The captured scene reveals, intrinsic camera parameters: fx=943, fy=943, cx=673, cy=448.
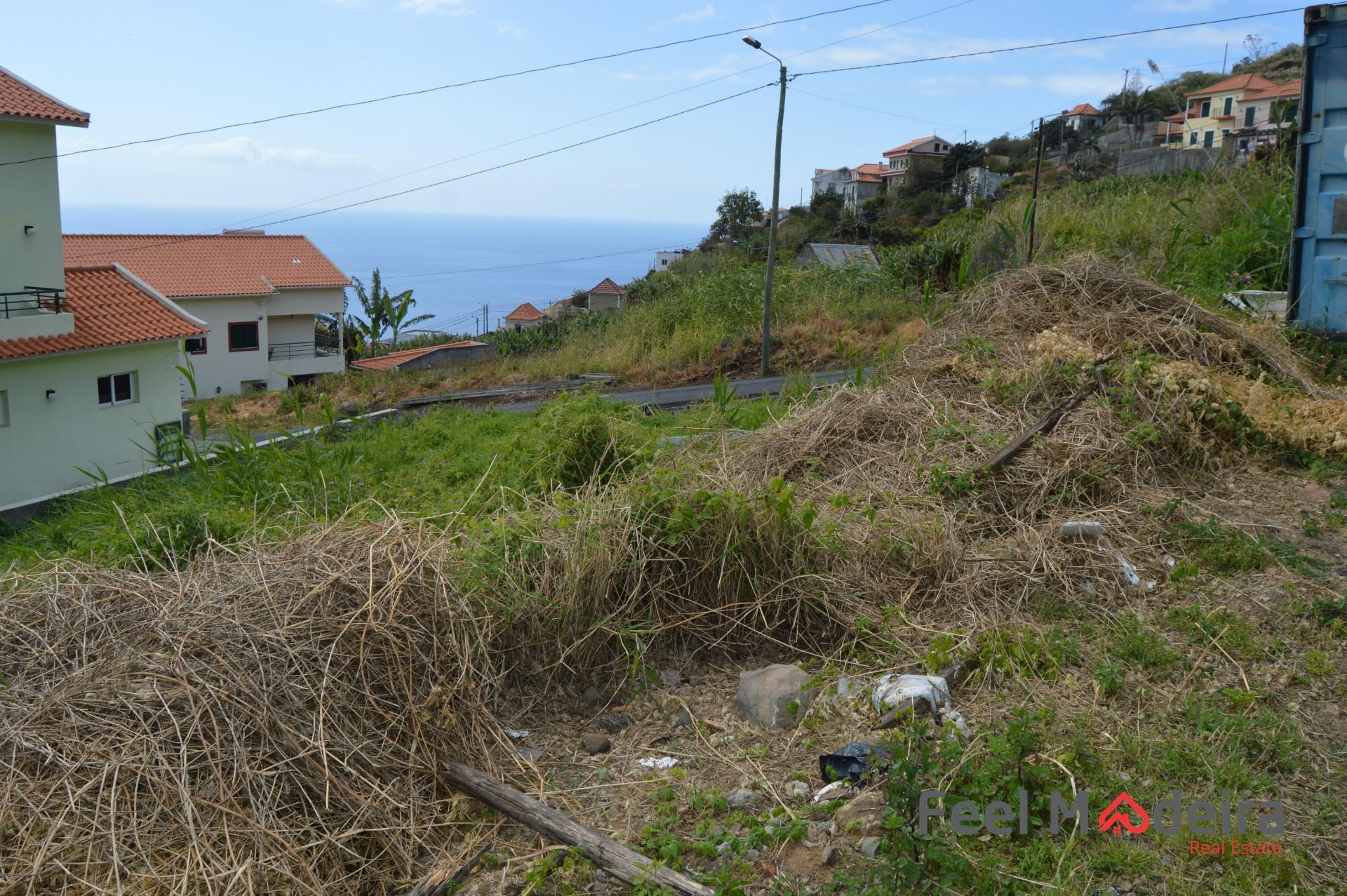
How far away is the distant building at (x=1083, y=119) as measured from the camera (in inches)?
2228

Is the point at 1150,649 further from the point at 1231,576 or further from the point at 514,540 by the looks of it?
the point at 514,540

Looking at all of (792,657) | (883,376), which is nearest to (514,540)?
(792,657)

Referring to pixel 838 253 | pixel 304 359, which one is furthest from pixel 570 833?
pixel 304 359

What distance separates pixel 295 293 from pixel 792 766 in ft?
125

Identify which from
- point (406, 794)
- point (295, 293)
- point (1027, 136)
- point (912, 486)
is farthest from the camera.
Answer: point (1027, 136)

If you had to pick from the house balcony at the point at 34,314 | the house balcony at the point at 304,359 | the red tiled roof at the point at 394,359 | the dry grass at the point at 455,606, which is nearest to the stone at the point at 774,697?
the dry grass at the point at 455,606

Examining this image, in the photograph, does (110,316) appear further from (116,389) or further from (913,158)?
(913,158)

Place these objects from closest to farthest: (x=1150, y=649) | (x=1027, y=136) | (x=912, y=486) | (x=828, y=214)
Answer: (x=1150, y=649)
(x=912, y=486)
(x=828, y=214)
(x=1027, y=136)

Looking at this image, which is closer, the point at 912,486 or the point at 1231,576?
the point at 1231,576

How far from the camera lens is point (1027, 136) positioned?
57.5m

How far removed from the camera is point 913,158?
54.5m

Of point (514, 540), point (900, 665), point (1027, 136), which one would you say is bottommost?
point (900, 665)

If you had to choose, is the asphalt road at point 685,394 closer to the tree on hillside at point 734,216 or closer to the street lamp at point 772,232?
the street lamp at point 772,232

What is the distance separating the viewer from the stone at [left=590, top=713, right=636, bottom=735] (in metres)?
4.15
